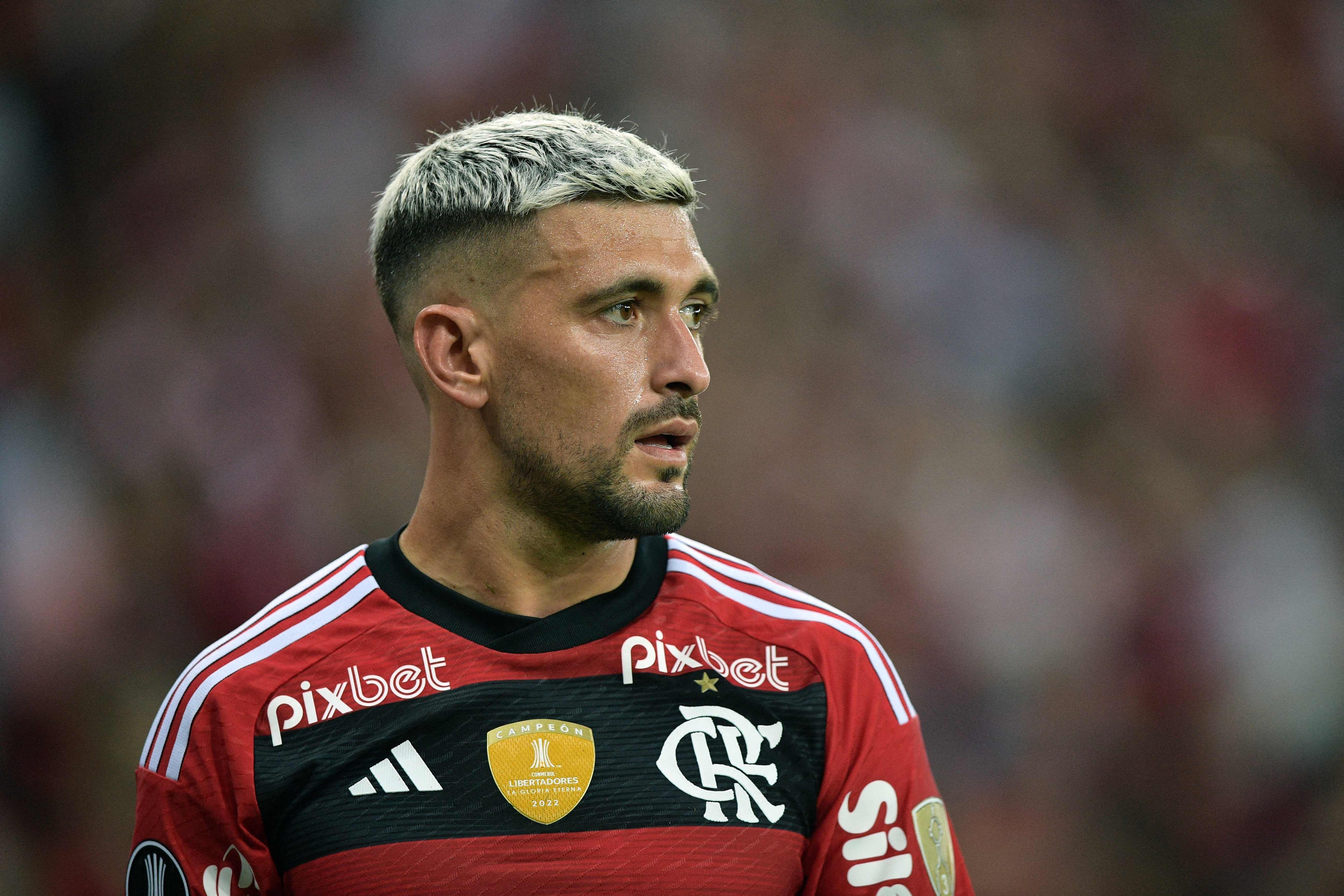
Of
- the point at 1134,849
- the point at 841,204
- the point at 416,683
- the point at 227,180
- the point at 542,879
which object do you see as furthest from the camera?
the point at 841,204

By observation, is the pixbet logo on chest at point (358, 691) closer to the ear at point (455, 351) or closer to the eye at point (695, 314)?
the ear at point (455, 351)

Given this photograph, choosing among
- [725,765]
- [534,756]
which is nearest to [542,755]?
[534,756]

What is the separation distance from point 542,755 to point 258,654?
1.49ft

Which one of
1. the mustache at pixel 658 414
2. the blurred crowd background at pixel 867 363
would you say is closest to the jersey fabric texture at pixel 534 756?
the mustache at pixel 658 414

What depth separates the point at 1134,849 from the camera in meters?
4.25

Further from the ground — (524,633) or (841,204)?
(841,204)

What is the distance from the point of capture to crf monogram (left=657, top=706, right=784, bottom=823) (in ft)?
5.50

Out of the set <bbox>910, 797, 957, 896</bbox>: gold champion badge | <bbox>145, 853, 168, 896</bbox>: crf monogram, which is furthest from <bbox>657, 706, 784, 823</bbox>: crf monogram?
<bbox>145, 853, 168, 896</bbox>: crf monogram

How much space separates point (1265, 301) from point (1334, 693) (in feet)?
5.12

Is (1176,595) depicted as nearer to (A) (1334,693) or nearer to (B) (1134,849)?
(A) (1334,693)

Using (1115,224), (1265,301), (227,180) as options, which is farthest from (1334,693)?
(227,180)

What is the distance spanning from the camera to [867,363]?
15.6 feet

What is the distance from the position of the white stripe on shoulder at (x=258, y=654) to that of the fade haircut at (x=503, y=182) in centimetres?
42

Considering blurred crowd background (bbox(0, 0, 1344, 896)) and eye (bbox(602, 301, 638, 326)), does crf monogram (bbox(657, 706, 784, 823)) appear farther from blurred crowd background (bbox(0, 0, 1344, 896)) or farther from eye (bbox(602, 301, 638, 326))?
blurred crowd background (bbox(0, 0, 1344, 896))
